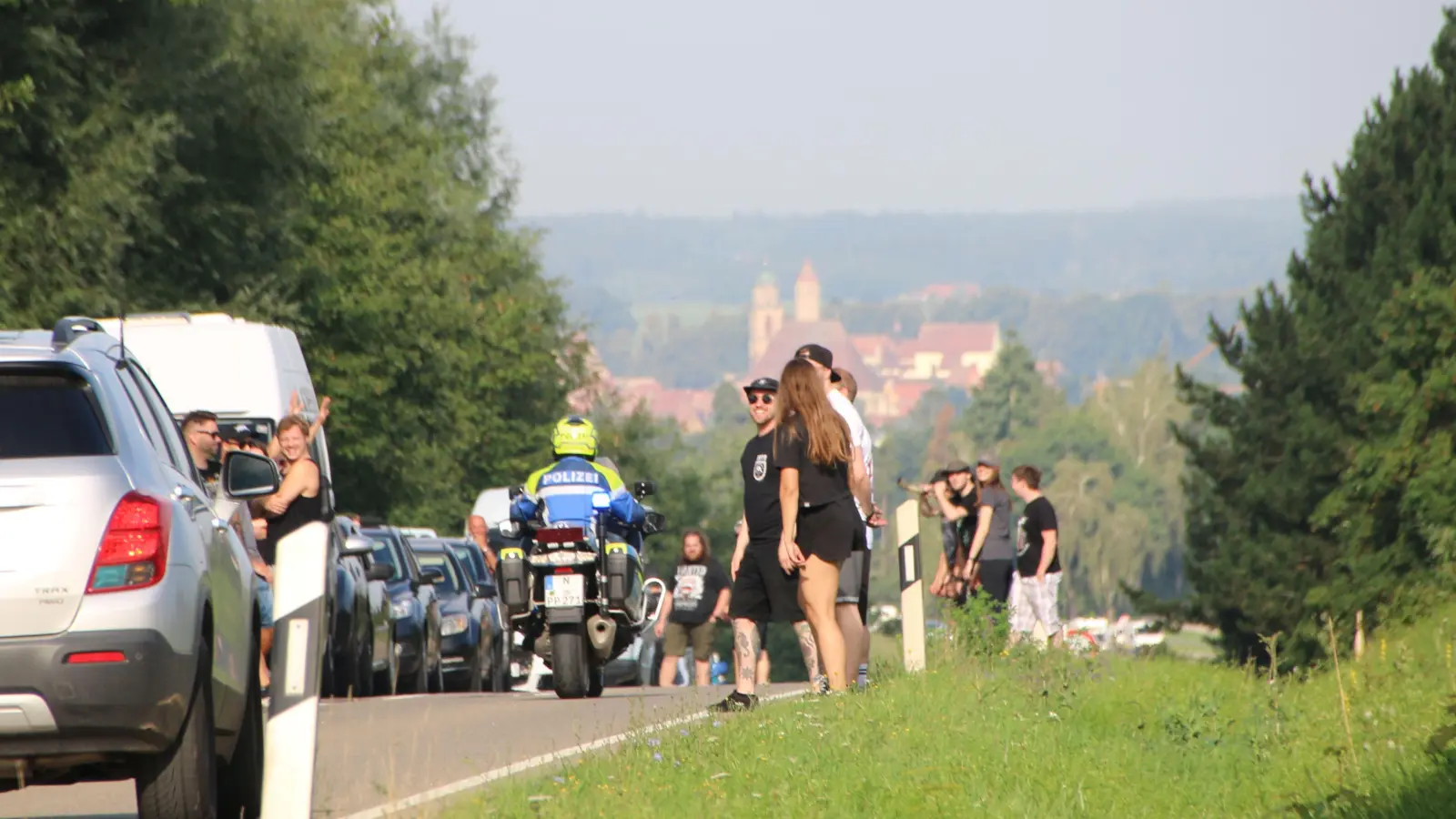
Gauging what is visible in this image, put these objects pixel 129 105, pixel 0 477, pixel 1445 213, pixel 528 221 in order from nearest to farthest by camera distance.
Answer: pixel 0 477, pixel 129 105, pixel 1445 213, pixel 528 221

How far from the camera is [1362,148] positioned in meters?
52.8

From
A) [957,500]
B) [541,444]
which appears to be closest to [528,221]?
[541,444]

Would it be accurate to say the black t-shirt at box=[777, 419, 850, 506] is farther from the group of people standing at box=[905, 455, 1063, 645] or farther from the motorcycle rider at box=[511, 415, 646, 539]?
the group of people standing at box=[905, 455, 1063, 645]

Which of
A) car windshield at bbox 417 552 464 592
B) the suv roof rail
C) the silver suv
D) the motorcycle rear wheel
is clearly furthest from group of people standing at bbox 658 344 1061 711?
car windshield at bbox 417 552 464 592

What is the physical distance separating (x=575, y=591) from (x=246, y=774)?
7283 mm

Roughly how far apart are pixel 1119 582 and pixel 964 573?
40141mm

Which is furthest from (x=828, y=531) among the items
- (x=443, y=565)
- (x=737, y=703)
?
(x=443, y=565)

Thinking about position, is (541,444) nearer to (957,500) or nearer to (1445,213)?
(1445,213)

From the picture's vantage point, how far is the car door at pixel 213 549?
25.3ft

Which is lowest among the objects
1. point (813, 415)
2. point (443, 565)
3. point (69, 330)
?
point (443, 565)

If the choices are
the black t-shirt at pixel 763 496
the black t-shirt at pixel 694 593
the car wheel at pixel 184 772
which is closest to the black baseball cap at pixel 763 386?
the black t-shirt at pixel 763 496

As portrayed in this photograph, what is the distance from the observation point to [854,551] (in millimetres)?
13734

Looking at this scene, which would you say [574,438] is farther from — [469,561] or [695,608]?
[469,561]

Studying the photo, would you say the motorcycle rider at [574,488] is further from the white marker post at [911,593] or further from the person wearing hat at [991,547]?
the person wearing hat at [991,547]
